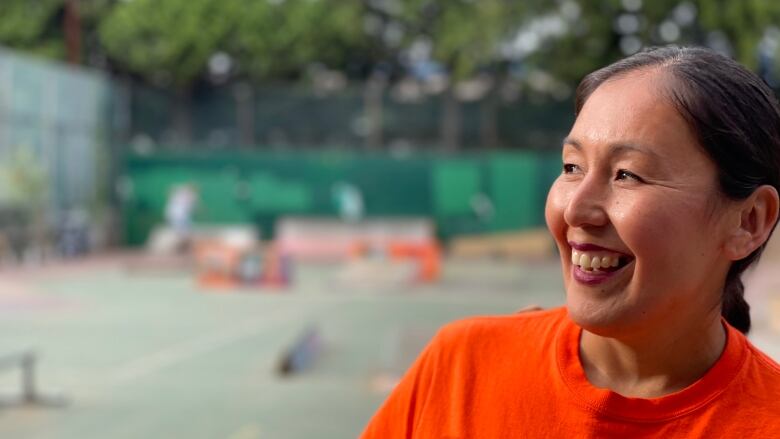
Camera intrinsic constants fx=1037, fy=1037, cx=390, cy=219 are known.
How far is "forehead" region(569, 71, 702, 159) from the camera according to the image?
1.39 meters

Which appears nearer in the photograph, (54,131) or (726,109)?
(726,109)

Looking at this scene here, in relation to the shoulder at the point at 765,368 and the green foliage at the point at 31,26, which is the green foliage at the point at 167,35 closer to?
the green foliage at the point at 31,26

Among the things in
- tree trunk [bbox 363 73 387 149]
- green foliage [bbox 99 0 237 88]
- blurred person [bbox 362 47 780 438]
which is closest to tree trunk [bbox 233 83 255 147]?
green foliage [bbox 99 0 237 88]

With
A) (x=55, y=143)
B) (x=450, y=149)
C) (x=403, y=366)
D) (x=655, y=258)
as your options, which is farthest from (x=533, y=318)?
(x=450, y=149)

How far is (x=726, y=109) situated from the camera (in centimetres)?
140

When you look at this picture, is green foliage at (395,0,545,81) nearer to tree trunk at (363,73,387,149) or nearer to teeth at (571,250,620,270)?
tree trunk at (363,73,387,149)

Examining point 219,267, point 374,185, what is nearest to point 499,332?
point 219,267

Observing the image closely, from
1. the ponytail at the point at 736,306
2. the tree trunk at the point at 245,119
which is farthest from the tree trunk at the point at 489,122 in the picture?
the ponytail at the point at 736,306

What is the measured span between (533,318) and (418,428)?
261 millimetres

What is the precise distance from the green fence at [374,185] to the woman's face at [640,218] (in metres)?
22.8

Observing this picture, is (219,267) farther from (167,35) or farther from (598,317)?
(598,317)

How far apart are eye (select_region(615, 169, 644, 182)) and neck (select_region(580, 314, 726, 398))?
23cm

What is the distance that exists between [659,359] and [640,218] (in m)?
0.25

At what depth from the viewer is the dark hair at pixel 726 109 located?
139cm
